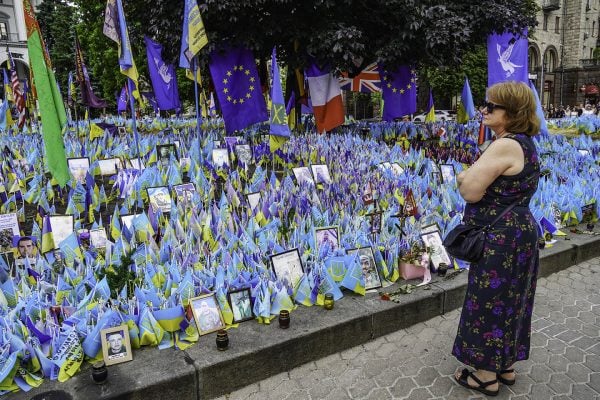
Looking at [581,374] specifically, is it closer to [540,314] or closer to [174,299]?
[540,314]

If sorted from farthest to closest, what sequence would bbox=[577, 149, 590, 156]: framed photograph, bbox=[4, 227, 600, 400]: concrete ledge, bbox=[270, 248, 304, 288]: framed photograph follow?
bbox=[577, 149, 590, 156]: framed photograph → bbox=[270, 248, 304, 288]: framed photograph → bbox=[4, 227, 600, 400]: concrete ledge

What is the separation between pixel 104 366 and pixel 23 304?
0.78m

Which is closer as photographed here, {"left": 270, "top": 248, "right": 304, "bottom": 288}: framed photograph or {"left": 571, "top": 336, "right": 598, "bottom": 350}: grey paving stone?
{"left": 571, "top": 336, "right": 598, "bottom": 350}: grey paving stone

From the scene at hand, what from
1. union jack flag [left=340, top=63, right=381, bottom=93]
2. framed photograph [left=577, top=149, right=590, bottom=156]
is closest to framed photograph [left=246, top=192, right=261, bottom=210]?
framed photograph [left=577, top=149, right=590, bottom=156]

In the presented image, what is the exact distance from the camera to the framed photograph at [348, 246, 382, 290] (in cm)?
383

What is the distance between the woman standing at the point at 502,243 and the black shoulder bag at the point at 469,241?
3 centimetres

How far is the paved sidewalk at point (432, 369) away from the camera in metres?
2.91

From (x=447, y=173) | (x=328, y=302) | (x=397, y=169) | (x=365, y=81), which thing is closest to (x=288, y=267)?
(x=328, y=302)

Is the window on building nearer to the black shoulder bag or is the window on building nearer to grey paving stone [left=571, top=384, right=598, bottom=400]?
the black shoulder bag

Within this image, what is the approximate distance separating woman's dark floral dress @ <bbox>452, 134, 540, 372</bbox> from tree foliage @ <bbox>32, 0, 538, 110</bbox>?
7729mm

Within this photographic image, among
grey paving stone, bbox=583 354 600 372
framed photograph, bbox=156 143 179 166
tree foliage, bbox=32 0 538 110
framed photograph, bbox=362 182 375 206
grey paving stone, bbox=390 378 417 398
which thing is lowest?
grey paving stone, bbox=583 354 600 372

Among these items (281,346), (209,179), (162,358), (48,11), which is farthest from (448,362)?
(48,11)

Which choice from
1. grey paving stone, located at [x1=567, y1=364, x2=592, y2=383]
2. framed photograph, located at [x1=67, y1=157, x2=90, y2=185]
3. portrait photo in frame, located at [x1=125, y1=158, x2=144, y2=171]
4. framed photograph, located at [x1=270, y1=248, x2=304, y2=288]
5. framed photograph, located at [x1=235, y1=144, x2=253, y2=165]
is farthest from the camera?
framed photograph, located at [x1=235, y1=144, x2=253, y2=165]

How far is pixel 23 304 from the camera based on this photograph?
2902mm
